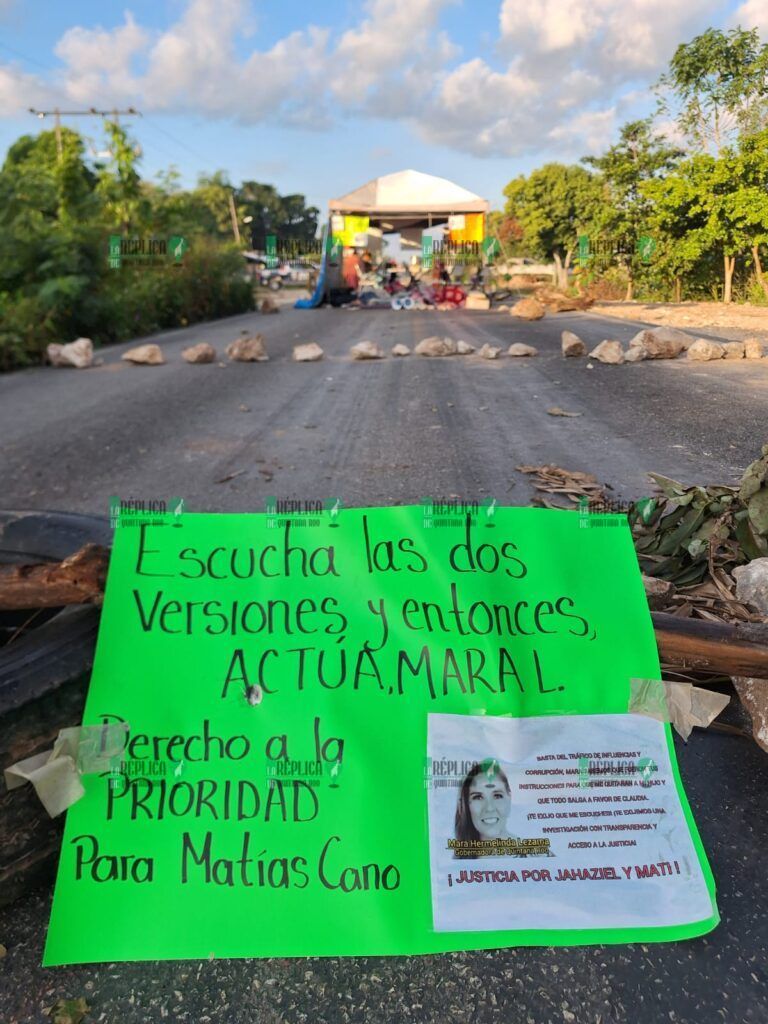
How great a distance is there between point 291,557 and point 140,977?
96 cm

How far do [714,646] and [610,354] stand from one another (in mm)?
8043

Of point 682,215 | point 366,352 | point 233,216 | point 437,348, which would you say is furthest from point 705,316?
point 233,216

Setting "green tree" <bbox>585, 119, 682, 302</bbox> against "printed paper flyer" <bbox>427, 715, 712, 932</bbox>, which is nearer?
"printed paper flyer" <bbox>427, 715, 712, 932</bbox>

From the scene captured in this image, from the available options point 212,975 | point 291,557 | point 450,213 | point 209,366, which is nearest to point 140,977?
point 212,975

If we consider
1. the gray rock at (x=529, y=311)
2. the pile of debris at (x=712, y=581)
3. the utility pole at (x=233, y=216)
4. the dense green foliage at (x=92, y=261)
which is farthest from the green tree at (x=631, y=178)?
the utility pole at (x=233, y=216)

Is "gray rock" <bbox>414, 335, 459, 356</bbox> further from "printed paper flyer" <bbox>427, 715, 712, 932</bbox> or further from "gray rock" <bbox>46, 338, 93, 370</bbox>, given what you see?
"printed paper flyer" <bbox>427, 715, 712, 932</bbox>

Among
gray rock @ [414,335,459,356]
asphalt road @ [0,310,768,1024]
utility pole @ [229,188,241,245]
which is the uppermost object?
utility pole @ [229,188,241,245]

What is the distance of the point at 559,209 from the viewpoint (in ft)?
94.8

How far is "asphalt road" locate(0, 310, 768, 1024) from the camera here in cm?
138

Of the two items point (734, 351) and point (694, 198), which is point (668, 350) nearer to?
point (734, 351)

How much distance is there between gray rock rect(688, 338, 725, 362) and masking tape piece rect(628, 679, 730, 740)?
27.2 feet

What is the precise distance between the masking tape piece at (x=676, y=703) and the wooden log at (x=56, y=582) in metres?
1.38

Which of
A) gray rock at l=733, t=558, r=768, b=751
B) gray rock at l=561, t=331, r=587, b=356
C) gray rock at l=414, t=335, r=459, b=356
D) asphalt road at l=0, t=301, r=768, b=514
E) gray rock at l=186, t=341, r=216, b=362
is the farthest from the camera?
gray rock at l=414, t=335, r=459, b=356

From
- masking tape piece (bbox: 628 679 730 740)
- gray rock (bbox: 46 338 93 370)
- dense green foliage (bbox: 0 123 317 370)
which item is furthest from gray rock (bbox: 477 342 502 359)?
masking tape piece (bbox: 628 679 730 740)
